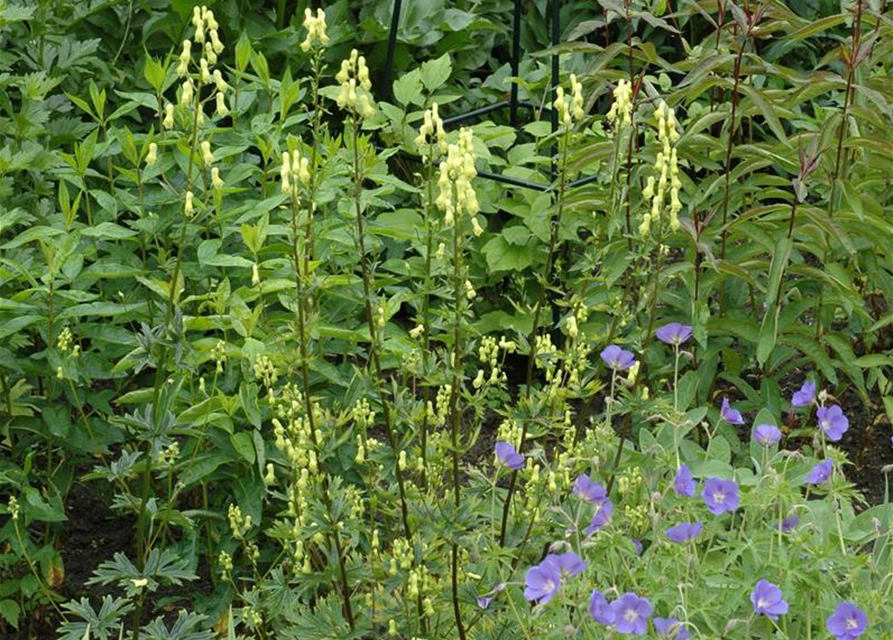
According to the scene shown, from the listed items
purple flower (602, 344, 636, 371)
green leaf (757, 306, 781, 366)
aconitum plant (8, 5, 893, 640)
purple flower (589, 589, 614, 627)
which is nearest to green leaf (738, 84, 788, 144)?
aconitum plant (8, 5, 893, 640)

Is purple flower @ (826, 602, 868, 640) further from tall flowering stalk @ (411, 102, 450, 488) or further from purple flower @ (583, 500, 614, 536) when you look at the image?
tall flowering stalk @ (411, 102, 450, 488)

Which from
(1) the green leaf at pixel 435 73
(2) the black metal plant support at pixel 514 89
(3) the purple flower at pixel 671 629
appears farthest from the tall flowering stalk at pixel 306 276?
(1) the green leaf at pixel 435 73

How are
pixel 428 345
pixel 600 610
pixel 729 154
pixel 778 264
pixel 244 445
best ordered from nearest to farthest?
pixel 600 610
pixel 428 345
pixel 244 445
pixel 778 264
pixel 729 154

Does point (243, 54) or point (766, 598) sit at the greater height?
point (243, 54)

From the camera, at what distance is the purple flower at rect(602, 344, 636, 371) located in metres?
2.82

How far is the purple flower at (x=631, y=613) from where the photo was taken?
2.42 metres

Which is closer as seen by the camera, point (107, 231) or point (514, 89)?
point (107, 231)

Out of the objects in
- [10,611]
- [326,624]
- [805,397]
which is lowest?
[10,611]

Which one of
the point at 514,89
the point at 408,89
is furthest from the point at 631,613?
the point at 514,89

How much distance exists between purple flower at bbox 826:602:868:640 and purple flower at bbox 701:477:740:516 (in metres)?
0.34

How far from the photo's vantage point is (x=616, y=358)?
285 cm

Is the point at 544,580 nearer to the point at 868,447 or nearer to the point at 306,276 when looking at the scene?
the point at 306,276

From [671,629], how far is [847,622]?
11.6 inches

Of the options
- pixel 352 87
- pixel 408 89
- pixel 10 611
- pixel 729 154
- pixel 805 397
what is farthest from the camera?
pixel 408 89
